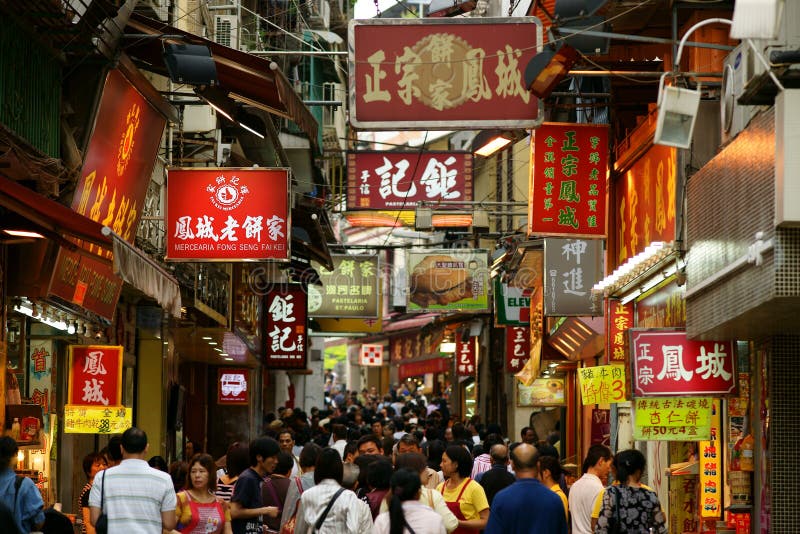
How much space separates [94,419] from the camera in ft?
50.2

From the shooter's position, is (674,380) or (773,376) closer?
(773,376)

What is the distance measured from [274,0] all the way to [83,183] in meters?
15.7

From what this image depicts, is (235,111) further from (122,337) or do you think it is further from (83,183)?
(122,337)

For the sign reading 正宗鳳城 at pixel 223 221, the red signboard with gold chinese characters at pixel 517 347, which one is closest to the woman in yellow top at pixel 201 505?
the sign reading 正宗鳳城 at pixel 223 221

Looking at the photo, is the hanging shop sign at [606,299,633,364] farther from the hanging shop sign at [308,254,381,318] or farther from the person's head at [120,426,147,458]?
the hanging shop sign at [308,254,381,318]

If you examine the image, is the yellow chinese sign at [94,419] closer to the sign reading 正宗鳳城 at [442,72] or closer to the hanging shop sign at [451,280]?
the sign reading 正宗鳳城 at [442,72]

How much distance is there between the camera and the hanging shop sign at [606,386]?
16.2 metres

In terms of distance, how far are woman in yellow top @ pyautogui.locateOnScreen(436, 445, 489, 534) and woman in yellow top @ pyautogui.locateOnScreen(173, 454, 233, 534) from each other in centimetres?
183

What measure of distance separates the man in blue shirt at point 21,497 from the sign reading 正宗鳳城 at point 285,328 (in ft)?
72.3

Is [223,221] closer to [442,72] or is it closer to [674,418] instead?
[442,72]

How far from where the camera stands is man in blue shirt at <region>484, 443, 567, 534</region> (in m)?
9.41

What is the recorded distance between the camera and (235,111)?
17.3m

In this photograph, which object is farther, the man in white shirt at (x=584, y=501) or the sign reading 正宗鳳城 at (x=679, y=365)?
the sign reading 正宗鳳城 at (x=679, y=365)

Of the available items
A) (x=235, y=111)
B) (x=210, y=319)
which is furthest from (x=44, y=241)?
(x=210, y=319)
